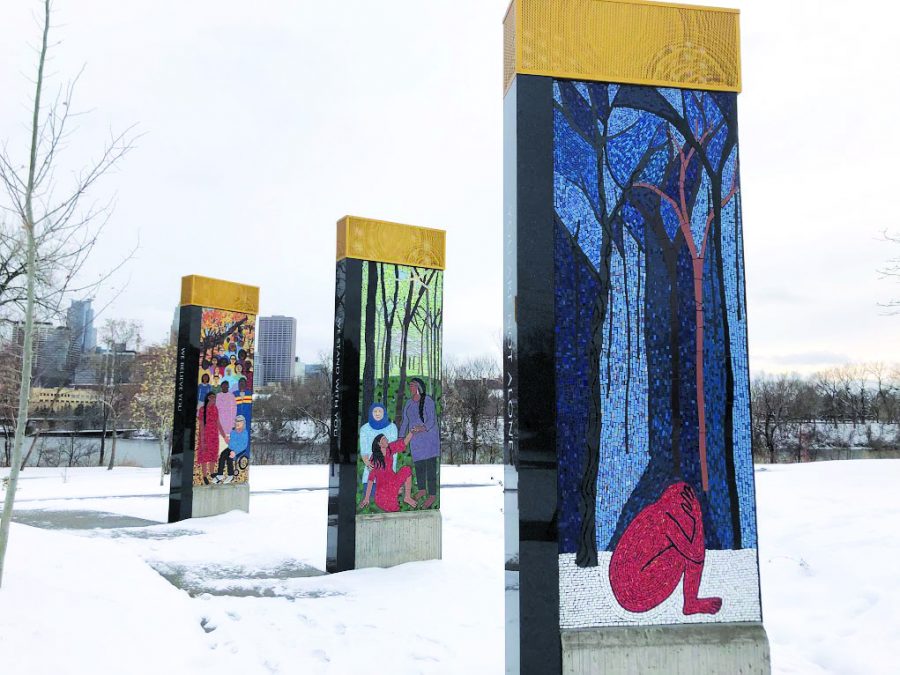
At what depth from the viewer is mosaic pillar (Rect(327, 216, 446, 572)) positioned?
8.33m

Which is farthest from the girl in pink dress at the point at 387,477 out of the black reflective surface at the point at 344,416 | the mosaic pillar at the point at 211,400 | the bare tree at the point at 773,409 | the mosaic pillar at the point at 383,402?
the bare tree at the point at 773,409

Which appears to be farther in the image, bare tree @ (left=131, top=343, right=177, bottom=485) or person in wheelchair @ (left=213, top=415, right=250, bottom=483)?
bare tree @ (left=131, top=343, right=177, bottom=485)

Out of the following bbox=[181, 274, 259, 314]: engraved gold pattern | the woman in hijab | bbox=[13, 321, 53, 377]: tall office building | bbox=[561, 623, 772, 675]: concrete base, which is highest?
bbox=[181, 274, 259, 314]: engraved gold pattern

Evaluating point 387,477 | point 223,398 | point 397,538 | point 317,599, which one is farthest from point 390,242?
point 223,398

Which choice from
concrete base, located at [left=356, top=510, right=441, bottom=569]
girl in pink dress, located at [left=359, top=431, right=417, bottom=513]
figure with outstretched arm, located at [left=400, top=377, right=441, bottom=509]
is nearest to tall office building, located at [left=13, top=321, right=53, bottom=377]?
girl in pink dress, located at [left=359, top=431, right=417, bottom=513]

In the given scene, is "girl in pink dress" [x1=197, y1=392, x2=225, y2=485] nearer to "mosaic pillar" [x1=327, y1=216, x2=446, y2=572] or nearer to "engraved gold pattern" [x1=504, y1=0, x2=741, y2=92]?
"mosaic pillar" [x1=327, y1=216, x2=446, y2=572]

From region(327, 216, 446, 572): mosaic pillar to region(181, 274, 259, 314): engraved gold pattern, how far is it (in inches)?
196

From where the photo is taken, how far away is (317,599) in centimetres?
692

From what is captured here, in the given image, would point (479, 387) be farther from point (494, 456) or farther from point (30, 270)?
point (30, 270)

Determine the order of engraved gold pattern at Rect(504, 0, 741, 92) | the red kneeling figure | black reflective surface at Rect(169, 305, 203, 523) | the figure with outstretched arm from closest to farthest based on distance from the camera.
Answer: the red kneeling figure, engraved gold pattern at Rect(504, 0, 741, 92), the figure with outstretched arm, black reflective surface at Rect(169, 305, 203, 523)

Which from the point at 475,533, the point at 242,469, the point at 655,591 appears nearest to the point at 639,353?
the point at 655,591

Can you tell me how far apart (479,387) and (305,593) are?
32.2 meters

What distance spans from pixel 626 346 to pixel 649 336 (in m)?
0.17

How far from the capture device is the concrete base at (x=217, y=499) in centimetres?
1230
